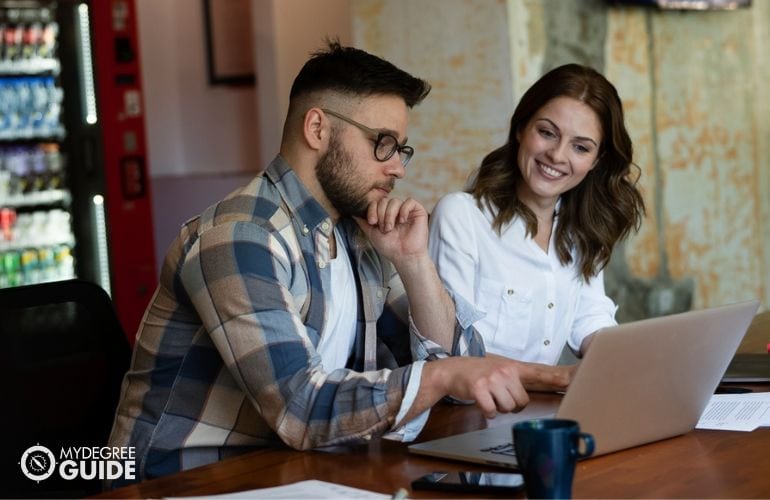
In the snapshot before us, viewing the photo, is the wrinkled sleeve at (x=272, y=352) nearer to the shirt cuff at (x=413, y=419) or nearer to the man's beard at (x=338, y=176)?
the shirt cuff at (x=413, y=419)

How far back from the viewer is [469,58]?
4.25 meters

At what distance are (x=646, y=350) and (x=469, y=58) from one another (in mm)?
2835

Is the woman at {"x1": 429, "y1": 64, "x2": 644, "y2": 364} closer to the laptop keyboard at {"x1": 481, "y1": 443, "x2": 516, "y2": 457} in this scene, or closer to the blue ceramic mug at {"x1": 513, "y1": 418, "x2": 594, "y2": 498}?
the laptop keyboard at {"x1": 481, "y1": 443, "x2": 516, "y2": 457}

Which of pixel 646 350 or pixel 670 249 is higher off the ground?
pixel 646 350

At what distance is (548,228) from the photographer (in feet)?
8.61

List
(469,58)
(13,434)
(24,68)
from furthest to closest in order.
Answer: (24,68)
(469,58)
(13,434)

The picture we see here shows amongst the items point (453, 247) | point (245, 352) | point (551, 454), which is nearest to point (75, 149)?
point (453, 247)

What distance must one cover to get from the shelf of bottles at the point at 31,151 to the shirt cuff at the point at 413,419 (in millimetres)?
3386

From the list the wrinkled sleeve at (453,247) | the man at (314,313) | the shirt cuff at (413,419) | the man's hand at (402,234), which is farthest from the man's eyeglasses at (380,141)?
the wrinkled sleeve at (453,247)

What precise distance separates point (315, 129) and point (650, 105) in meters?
3.30

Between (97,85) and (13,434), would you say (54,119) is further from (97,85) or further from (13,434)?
(13,434)

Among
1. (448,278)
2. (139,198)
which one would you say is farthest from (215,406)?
(139,198)

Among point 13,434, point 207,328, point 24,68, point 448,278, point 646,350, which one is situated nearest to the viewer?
point 646,350

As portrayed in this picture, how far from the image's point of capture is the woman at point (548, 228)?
255 centimetres
